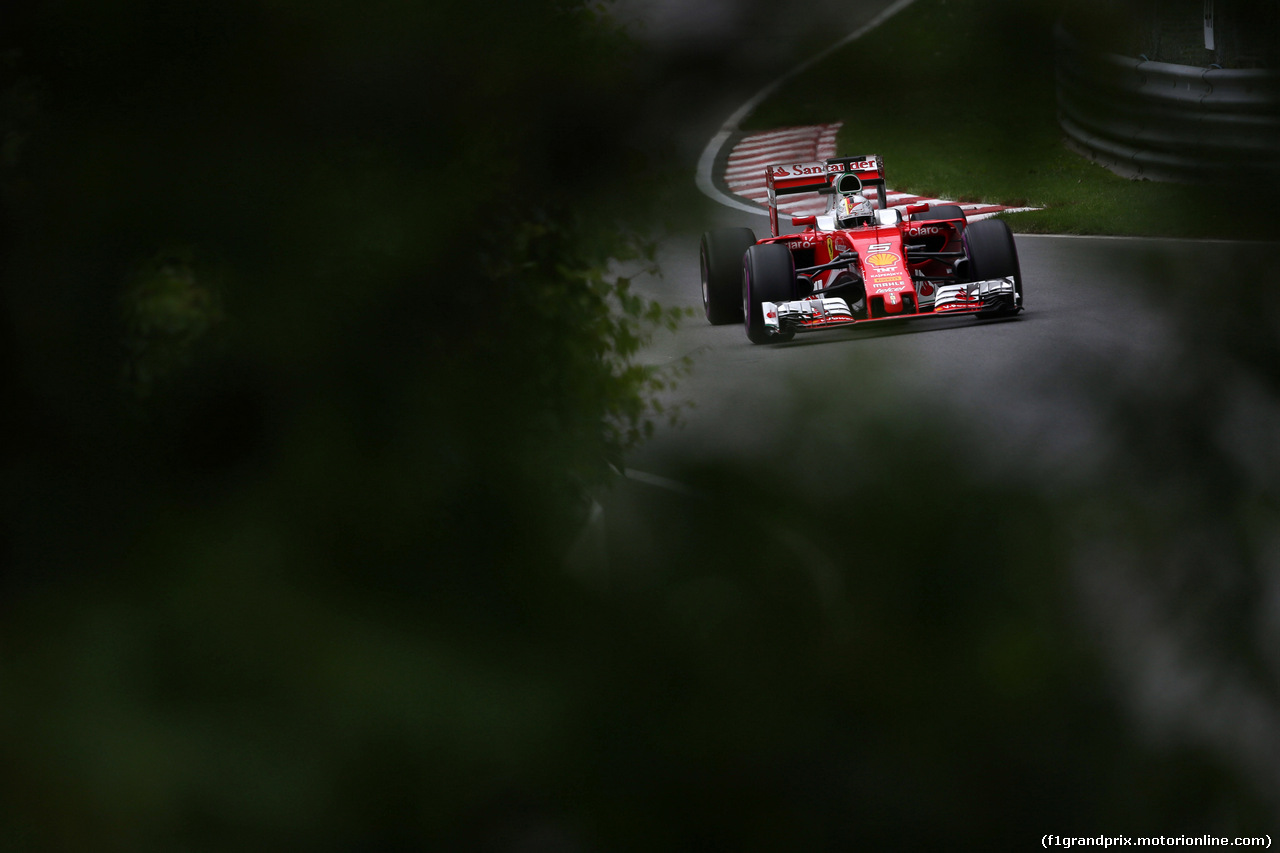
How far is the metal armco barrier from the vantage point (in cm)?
49

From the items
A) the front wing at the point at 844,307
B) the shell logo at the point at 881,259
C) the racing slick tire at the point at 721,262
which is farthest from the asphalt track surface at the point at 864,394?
the shell logo at the point at 881,259

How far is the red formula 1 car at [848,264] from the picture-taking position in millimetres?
571

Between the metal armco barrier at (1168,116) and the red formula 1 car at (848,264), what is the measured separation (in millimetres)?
78

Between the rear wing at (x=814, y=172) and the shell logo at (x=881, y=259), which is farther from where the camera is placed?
the shell logo at (x=881, y=259)

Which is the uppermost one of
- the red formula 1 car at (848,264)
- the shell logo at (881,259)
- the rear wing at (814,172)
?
the rear wing at (814,172)

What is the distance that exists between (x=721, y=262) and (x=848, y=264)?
5034 millimetres

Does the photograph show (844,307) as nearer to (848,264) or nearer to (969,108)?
(969,108)

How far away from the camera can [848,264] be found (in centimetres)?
558

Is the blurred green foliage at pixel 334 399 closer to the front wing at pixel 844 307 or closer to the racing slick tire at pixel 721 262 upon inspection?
the racing slick tire at pixel 721 262

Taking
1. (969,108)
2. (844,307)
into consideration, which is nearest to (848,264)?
(844,307)

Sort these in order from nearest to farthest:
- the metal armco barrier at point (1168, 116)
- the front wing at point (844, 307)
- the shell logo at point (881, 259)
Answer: the metal armco barrier at point (1168, 116) < the front wing at point (844, 307) < the shell logo at point (881, 259)

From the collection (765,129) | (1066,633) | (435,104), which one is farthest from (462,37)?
(1066,633)

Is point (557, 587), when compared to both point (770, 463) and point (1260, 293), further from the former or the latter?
point (1260, 293)

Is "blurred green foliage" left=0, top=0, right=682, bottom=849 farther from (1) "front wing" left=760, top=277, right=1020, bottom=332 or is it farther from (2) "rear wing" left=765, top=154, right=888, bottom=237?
(1) "front wing" left=760, top=277, right=1020, bottom=332
